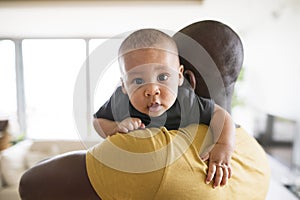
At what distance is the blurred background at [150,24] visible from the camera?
2.87 meters

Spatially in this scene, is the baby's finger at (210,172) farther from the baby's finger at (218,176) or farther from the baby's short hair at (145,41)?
the baby's short hair at (145,41)

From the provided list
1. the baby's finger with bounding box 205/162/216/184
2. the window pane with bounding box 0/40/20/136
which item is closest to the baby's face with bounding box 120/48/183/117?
the baby's finger with bounding box 205/162/216/184

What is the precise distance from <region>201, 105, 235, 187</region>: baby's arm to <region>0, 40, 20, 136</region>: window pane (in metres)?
3.28

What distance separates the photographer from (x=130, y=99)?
0.44 metres

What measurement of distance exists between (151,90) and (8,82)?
12.8 ft

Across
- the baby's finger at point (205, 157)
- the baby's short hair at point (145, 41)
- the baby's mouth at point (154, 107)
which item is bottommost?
the baby's finger at point (205, 157)

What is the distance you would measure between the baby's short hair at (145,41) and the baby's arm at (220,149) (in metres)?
0.13

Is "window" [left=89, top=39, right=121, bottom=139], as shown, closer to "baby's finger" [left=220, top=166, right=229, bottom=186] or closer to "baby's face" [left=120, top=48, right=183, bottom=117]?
"baby's face" [left=120, top=48, right=183, bottom=117]

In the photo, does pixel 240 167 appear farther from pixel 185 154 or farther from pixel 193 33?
pixel 193 33

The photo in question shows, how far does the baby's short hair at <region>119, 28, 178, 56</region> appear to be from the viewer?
422 mm

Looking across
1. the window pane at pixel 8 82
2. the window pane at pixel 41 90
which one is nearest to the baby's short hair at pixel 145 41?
the window pane at pixel 41 90

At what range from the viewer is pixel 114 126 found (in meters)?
0.46

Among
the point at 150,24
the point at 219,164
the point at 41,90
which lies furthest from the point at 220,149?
the point at 41,90

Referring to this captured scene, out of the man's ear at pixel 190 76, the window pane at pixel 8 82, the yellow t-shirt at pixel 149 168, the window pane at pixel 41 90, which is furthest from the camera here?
the window pane at pixel 8 82
